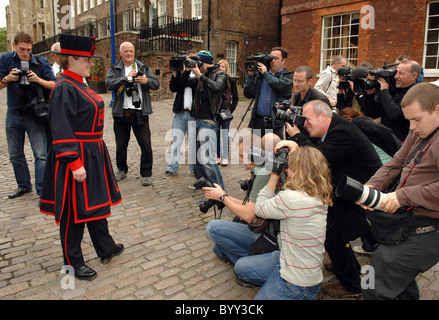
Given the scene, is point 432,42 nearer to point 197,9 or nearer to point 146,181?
point 146,181

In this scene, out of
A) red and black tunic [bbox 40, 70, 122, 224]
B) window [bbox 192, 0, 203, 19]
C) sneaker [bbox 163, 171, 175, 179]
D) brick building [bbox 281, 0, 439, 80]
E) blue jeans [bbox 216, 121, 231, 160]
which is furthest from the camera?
window [bbox 192, 0, 203, 19]

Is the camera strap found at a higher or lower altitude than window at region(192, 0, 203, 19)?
lower

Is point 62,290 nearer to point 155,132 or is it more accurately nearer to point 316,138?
point 316,138

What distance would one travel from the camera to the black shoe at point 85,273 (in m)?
3.17

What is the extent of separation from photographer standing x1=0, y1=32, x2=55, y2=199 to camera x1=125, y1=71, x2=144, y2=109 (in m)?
1.10

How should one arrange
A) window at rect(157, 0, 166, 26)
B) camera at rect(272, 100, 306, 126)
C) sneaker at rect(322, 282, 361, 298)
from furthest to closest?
window at rect(157, 0, 166, 26) < camera at rect(272, 100, 306, 126) < sneaker at rect(322, 282, 361, 298)

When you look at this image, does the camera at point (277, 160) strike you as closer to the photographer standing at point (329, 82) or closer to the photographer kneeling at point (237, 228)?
the photographer kneeling at point (237, 228)

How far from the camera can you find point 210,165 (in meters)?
5.18

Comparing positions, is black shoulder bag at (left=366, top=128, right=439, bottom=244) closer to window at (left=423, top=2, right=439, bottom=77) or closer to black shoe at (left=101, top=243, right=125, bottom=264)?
black shoe at (left=101, top=243, right=125, bottom=264)

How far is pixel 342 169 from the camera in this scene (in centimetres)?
327

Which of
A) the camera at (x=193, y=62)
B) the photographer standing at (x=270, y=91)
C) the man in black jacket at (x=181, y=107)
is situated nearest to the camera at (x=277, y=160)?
the photographer standing at (x=270, y=91)

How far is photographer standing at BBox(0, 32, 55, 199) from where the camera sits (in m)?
4.80

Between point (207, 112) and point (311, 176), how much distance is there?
3.07m

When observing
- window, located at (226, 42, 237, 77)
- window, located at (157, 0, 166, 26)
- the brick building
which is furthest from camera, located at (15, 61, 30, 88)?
window, located at (157, 0, 166, 26)
